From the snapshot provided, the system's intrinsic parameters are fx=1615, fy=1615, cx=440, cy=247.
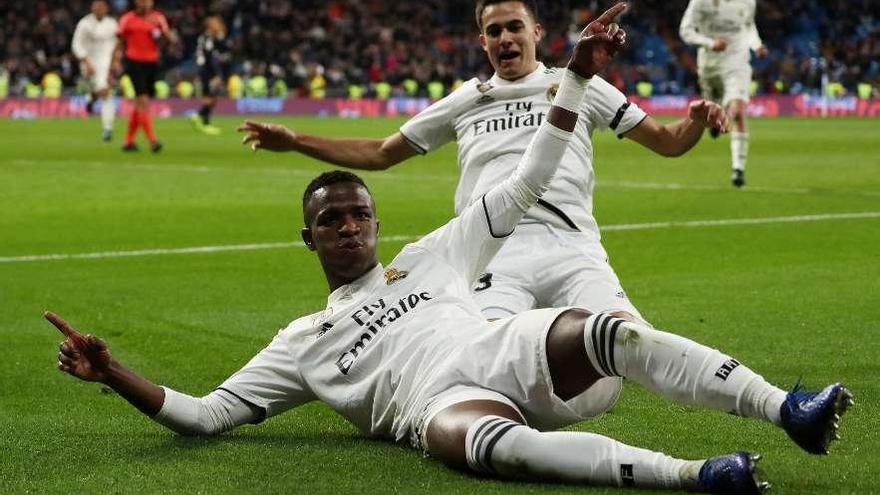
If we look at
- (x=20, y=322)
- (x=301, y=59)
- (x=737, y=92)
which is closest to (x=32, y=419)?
(x=20, y=322)

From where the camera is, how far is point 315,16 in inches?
2133

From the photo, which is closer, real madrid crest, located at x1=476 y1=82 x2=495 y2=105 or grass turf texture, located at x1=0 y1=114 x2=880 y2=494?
grass turf texture, located at x1=0 y1=114 x2=880 y2=494

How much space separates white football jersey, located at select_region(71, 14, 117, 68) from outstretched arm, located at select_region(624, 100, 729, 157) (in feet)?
74.2

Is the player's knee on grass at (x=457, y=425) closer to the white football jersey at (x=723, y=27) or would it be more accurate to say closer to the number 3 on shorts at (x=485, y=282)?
the number 3 on shorts at (x=485, y=282)

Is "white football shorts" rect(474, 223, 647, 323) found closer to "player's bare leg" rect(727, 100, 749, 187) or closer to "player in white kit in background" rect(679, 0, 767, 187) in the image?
"player's bare leg" rect(727, 100, 749, 187)

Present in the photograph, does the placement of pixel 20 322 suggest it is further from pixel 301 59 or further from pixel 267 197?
pixel 301 59

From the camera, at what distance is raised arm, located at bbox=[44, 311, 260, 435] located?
211 inches

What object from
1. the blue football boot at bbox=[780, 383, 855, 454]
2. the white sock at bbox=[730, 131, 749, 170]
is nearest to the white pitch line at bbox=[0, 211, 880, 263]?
the white sock at bbox=[730, 131, 749, 170]

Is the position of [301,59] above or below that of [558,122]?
below

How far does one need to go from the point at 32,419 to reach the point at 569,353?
93.0 inches

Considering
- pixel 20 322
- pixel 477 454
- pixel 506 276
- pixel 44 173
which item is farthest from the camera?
pixel 44 173

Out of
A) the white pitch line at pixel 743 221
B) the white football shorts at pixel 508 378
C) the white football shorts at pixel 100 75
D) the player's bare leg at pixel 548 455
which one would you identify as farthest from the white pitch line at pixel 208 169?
the player's bare leg at pixel 548 455

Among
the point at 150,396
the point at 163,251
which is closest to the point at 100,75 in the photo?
the point at 163,251

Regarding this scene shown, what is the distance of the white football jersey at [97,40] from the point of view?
94.4ft
